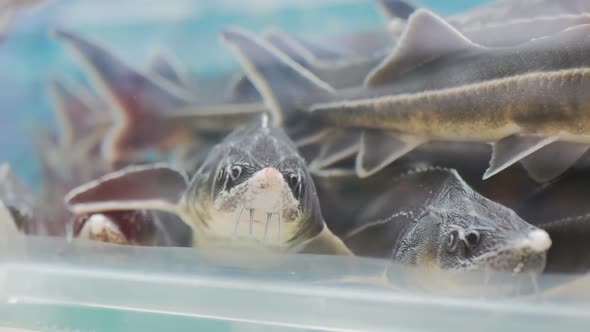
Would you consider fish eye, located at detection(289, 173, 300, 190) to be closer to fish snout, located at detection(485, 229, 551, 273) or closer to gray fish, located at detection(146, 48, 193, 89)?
fish snout, located at detection(485, 229, 551, 273)

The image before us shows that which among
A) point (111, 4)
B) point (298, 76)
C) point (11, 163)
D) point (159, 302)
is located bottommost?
→ point (159, 302)

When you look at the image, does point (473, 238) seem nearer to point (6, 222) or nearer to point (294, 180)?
point (294, 180)

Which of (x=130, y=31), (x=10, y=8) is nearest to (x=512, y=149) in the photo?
(x=130, y=31)

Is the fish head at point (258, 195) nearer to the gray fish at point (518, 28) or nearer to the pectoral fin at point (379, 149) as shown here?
the pectoral fin at point (379, 149)

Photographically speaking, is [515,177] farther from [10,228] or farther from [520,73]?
[10,228]

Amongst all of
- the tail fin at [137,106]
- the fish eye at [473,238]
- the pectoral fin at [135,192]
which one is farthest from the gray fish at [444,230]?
the tail fin at [137,106]

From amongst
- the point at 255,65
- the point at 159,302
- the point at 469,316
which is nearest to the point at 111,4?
the point at 255,65
